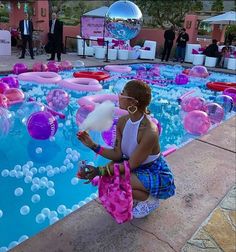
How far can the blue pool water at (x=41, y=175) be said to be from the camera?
9.59 ft

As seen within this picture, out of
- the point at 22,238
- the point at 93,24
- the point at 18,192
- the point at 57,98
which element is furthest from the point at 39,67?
the point at 93,24

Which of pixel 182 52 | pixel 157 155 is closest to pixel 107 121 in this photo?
pixel 157 155

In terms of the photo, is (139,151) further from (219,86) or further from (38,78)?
(219,86)

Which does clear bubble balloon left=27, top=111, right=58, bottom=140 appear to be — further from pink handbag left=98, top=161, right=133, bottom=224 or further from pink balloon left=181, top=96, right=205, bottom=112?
pink balloon left=181, top=96, right=205, bottom=112

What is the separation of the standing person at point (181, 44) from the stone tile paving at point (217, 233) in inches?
484

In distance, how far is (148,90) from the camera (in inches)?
85.6

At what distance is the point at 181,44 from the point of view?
A: 14.4 meters

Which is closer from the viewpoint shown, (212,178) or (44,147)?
(212,178)

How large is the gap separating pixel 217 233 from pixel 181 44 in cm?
1295

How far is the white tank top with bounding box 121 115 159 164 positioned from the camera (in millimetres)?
2238

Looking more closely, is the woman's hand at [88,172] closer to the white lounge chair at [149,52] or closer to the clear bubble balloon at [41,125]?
the clear bubble balloon at [41,125]

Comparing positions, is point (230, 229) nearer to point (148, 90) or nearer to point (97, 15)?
point (148, 90)

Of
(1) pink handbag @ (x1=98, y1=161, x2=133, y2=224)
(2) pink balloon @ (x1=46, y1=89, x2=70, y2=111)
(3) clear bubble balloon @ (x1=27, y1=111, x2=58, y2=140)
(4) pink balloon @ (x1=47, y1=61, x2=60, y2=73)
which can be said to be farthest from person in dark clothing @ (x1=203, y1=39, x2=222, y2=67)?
(1) pink handbag @ (x1=98, y1=161, x2=133, y2=224)

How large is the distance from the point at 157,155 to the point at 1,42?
11.0 metres
